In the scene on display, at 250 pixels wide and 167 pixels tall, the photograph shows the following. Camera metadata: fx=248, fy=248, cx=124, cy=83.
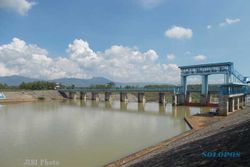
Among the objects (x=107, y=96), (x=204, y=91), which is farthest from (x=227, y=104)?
(x=107, y=96)

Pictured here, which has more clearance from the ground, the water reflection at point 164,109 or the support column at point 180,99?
the support column at point 180,99

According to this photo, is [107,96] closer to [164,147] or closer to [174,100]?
[174,100]

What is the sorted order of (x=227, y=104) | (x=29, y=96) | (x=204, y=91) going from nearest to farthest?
(x=227, y=104)
(x=204, y=91)
(x=29, y=96)

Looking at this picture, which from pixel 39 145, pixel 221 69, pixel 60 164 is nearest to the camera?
pixel 60 164

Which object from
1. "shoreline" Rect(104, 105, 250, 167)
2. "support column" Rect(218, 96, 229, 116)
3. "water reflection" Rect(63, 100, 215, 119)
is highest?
"support column" Rect(218, 96, 229, 116)

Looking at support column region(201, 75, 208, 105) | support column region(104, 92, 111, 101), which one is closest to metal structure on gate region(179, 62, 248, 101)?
support column region(201, 75, 208, 105)

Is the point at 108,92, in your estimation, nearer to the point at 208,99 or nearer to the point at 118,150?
the point at 208,99

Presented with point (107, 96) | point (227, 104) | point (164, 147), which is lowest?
point (164, 147)

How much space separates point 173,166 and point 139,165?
89.3 inches

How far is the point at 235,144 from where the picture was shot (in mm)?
8070

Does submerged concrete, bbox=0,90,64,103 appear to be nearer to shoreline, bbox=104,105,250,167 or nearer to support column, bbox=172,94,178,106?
support column, bbox=172,94,178,106

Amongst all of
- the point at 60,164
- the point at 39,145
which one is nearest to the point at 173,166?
the point at 60,164

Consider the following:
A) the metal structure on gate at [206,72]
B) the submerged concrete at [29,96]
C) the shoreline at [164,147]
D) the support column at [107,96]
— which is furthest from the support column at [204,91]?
the submerged concrete at [29,96]

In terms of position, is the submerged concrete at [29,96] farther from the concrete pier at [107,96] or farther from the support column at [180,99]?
the support column at [180,99]
